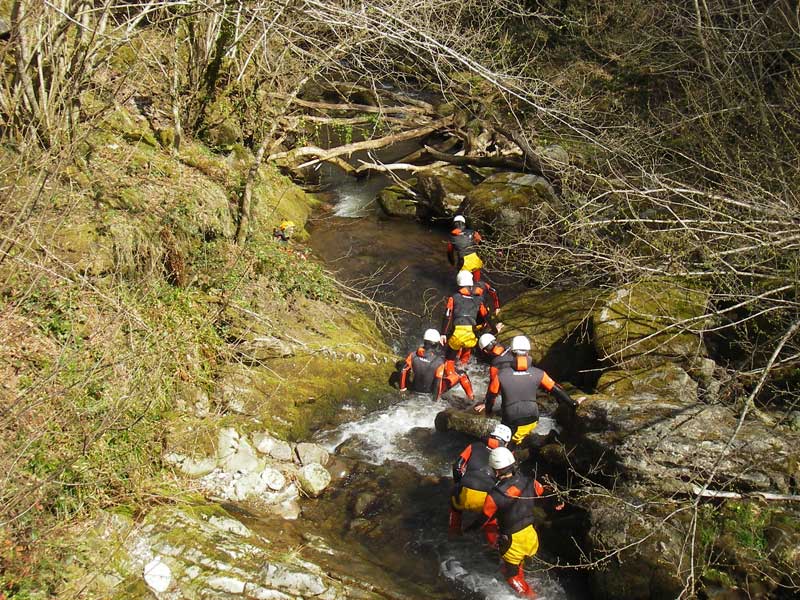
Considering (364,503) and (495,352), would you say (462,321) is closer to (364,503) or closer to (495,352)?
(495,352)

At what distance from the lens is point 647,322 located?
9188 mm

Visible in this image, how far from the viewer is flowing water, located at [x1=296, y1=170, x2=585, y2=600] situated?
261 inches

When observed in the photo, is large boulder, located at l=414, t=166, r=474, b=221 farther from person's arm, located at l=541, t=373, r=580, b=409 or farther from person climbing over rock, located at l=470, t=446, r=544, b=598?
person climbing over rock, located at l=470, t=446, r=544, b=598

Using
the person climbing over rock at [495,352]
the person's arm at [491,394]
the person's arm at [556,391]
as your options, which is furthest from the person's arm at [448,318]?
the person's arm at [556,391]

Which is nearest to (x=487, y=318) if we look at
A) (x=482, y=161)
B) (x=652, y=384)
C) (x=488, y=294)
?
(x=488, y=294)

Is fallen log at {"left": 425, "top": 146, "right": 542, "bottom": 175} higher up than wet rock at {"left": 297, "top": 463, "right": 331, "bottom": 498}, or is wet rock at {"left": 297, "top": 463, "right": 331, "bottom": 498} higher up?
fallen log at {"left": 425, "top": 146, "right": 542, "bottom": 175}

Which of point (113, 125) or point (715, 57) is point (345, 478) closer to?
point (113, 125)

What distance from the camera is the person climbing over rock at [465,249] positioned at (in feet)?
37.4

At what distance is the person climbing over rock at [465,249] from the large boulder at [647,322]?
246 centimetres


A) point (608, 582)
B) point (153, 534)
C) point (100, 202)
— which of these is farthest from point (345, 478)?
point (100, 202)

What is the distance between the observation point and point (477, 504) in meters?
6.80

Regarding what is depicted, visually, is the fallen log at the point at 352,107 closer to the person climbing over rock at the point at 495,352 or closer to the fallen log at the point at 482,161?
the fallen log at the point at 482,161

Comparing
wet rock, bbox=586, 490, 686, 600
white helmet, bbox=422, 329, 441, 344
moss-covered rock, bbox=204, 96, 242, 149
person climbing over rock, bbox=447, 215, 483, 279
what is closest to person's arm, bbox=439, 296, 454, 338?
white helmet, bbox=422, 329, 441, 344

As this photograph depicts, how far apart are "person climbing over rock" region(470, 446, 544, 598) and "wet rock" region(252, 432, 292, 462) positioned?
250 cm
